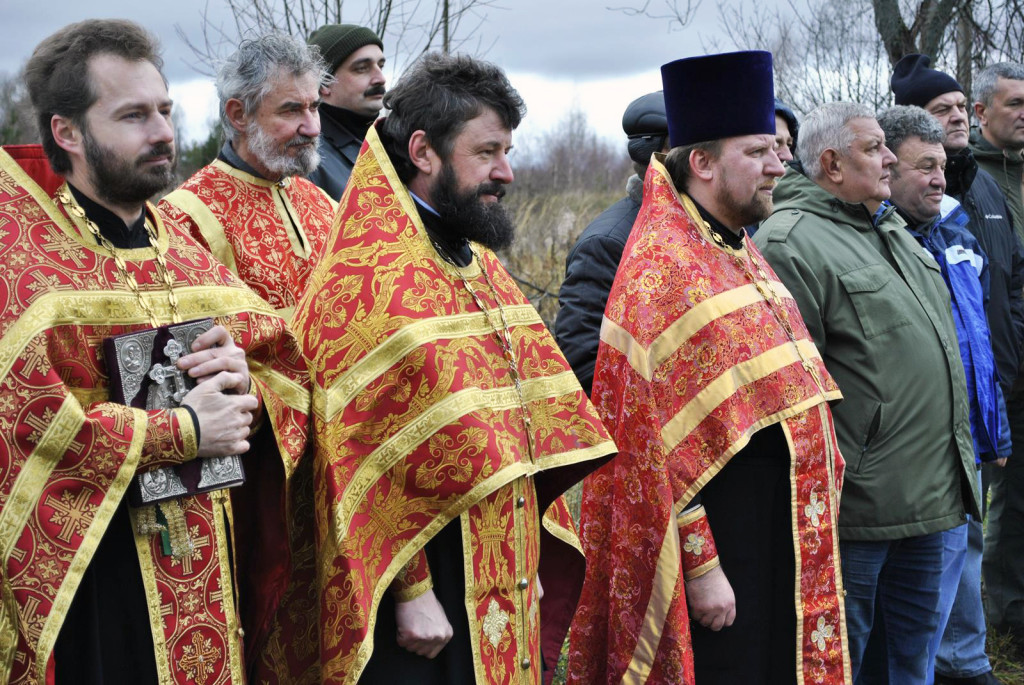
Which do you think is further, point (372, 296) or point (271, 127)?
point (271, 127)

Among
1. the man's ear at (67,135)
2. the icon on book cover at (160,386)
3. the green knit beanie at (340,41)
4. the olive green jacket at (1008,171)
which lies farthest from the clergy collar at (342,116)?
the olive green jacket at (1008,171)

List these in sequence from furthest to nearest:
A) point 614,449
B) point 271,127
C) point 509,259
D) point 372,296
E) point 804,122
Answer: point 509,259 < point 804,122 < point 271,127 < point 614,449 < point 372,296

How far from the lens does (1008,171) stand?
5.89m

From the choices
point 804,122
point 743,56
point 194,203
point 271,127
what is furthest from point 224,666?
point 804,122

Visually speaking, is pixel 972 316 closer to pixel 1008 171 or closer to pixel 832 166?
pixel 832 166

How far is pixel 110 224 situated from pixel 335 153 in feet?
7.72

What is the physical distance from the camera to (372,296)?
284cm

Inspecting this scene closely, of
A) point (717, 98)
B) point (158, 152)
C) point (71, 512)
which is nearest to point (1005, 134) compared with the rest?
point (717, 98)

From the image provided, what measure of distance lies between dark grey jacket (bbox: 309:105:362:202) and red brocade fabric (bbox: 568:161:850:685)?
1658 mm

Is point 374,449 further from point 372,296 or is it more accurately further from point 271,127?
point 271,127

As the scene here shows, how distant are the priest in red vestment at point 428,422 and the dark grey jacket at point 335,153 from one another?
1.71 metres

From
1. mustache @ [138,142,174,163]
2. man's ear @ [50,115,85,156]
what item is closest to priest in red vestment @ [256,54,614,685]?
mustache @ [138,142,174,163]

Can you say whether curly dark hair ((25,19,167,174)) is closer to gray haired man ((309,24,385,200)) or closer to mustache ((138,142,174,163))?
mustache ((138,142,174,163))

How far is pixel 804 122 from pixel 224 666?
113 inches
